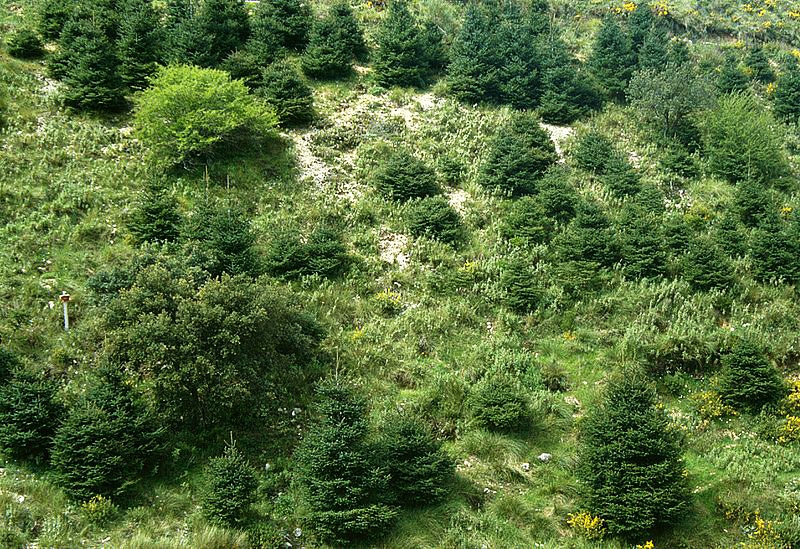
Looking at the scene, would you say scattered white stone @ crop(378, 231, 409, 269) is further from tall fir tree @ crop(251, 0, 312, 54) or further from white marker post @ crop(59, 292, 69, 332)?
tall fir tree @ crop(251, 0, 312, 54)

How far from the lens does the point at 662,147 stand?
36656 millimetres

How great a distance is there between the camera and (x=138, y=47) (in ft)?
112

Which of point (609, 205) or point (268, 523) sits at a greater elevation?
point (609, 205)

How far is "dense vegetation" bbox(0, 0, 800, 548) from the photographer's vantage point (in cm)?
1686

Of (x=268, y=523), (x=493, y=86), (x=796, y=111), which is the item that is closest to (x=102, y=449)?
(x=268, y=523)

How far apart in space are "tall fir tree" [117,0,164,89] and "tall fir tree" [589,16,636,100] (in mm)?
27570

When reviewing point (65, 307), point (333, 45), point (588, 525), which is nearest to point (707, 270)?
point (588, 525)

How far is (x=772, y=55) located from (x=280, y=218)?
47546 mm

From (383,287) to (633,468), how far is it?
12.0 m

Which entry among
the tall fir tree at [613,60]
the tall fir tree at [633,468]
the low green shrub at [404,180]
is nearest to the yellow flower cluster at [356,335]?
the tall fir tree at [633,468]

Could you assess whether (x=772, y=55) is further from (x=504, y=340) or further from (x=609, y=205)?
(x=504, y=340)

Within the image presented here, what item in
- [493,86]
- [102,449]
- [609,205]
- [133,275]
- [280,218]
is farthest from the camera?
[493,86]

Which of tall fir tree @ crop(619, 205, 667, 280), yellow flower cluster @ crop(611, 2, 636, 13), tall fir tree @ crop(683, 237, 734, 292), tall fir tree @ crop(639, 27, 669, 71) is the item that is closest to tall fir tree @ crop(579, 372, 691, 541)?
tall fir tree @ crop(619, 205, 667, 280)

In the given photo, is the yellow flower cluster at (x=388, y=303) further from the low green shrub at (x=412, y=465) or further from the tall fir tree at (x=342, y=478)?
the tall fir tree at (x=342, y=478)
